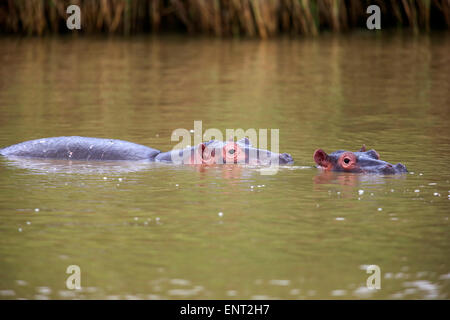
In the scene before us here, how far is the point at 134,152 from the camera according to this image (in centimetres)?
840

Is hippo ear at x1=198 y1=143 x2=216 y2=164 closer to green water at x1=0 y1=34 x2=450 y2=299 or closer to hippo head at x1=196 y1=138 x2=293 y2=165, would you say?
hippo head at x1=196 y1=138 x2=293 y2=165

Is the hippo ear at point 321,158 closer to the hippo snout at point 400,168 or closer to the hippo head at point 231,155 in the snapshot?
the hippo head at point 231,155

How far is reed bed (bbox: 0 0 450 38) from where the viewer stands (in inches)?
755

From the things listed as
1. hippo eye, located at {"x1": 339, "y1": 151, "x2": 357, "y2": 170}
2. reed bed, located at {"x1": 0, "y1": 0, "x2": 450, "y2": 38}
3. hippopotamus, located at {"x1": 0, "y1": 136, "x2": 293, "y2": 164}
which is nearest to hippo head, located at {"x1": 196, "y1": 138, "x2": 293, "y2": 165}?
hippopotamus, located at {"x1": 0, "y1": 136, "x2": 293, "y2": 164}

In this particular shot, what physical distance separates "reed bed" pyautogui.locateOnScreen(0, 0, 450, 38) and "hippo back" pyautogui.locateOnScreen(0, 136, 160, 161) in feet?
32.7

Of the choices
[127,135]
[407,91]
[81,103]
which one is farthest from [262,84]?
[127,135]

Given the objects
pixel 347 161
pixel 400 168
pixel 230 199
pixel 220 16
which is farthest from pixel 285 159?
pixel 220 16

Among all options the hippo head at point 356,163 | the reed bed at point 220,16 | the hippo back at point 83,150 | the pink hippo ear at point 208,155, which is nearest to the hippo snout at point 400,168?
the hippo head at point 356,163

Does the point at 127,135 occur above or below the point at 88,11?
below

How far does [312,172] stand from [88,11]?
13.3 meters

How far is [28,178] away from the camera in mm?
7590

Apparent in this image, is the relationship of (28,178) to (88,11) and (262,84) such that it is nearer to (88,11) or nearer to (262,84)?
(262,84)

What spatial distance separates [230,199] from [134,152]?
5.93ft

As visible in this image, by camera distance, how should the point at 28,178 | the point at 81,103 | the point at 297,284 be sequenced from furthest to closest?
the point at 81,103 < the point at 28,178 < the point at 297,284
